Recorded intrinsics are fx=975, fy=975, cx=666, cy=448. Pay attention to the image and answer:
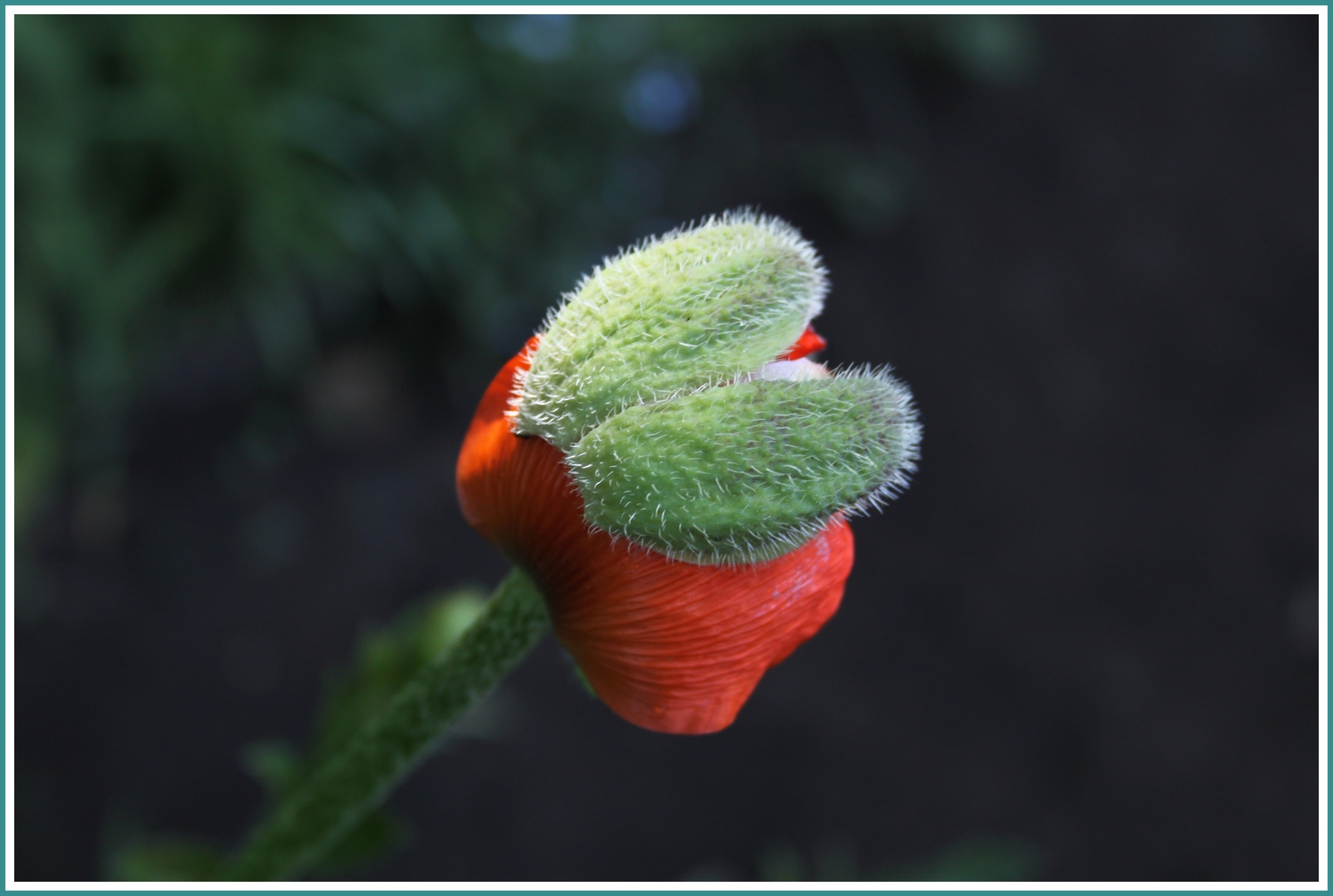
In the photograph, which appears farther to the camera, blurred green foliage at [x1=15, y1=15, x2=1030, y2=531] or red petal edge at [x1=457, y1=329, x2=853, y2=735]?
blurred green foliage at [x1=15, y1=15, x2=1030, y2=531]

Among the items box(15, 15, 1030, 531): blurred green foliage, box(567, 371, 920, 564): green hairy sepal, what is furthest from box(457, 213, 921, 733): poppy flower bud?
box(15, 15, 1030, 531): blurred green foliage

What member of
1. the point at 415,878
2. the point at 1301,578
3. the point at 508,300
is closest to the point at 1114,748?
the point at 1301,578

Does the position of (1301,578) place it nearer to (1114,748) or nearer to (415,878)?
(1114,748)

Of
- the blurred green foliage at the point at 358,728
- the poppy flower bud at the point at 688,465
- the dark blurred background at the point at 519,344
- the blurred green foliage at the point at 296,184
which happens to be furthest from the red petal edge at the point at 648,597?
the blurred green foliage at the point at 296,184

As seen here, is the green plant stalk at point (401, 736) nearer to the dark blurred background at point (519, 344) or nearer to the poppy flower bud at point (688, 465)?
the poppy flower bud at point (688, 465)

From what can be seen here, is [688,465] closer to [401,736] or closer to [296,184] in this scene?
[401,736]

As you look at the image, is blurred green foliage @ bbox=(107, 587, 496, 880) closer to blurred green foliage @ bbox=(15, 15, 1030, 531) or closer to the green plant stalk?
the green plant stalk

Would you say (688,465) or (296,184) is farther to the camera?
(296,184)

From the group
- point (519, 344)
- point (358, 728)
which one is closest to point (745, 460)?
point (358, 728)
